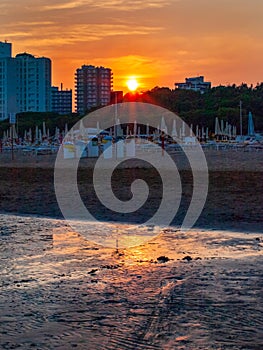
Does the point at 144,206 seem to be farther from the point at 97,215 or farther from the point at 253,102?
the point at 253,102

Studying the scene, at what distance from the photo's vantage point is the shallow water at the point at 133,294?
188 inches

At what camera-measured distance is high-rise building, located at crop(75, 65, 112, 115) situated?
15488 centimetres

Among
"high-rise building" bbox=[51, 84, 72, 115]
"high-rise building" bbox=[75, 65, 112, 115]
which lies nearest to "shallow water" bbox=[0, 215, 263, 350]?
"high-rise building" bbox=[75, 65, 112, 115]

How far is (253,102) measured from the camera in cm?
9206

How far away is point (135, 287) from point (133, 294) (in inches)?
11.0

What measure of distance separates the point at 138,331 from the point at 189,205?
7.84 m

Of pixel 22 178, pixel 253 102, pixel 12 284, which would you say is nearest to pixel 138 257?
pixel 12 284

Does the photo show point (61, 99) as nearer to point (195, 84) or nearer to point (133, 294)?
point (195, 84)

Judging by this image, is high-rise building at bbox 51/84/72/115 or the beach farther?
high-rise building at bbox 51/84/72/115

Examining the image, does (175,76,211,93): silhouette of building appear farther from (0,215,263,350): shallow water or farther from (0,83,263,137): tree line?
(0,215,263,350): shallow water

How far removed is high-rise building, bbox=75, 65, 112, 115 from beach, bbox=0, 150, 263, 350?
470ft

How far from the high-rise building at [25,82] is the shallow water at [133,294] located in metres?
129

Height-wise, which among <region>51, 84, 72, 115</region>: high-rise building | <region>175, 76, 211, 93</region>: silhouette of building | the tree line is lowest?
the tree line

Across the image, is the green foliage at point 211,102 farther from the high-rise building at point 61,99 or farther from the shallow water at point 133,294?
the shallow water at point 133,294
